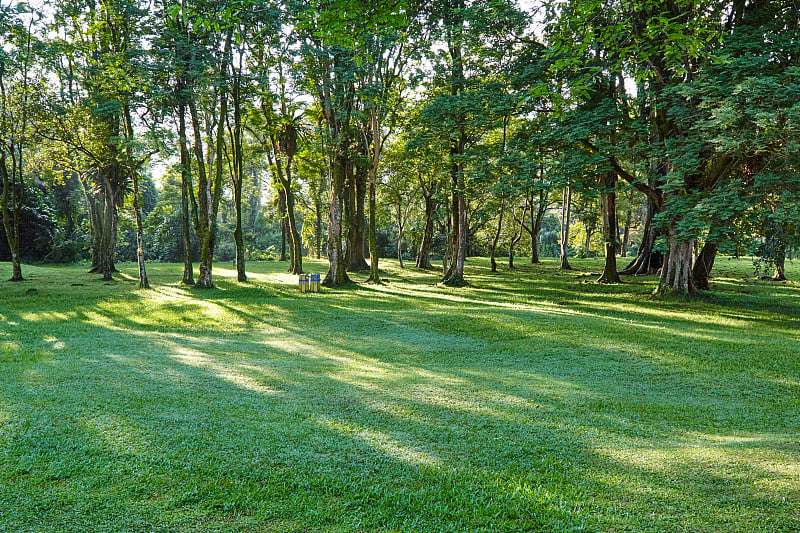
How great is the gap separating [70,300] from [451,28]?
583 inches

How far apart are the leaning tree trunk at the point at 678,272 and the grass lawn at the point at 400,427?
4167 mm

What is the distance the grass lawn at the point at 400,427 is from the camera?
10.1 ft

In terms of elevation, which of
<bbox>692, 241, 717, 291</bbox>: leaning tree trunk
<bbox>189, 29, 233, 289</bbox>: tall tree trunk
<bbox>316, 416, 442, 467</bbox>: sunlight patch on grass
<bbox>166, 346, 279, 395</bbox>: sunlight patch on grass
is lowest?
<bbox>166, 346, 279, 395</bbox>: sunlight patch on grass

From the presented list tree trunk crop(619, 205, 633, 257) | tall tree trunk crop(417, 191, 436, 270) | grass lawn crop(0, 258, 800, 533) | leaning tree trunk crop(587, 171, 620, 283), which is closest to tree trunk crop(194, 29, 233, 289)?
grass lawn crop(0, 258, 800, 533)

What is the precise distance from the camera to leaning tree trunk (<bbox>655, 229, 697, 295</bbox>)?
1464cm

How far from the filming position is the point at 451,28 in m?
15.4

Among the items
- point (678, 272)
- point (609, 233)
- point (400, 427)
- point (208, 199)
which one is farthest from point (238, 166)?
point (400, 427)

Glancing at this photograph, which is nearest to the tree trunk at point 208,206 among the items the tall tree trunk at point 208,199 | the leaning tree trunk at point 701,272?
the tall tree trunk at point 208,199

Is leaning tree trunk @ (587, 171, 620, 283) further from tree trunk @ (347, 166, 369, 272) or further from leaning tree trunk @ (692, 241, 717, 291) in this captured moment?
tree trunk @ (347, 166, 369, 272)

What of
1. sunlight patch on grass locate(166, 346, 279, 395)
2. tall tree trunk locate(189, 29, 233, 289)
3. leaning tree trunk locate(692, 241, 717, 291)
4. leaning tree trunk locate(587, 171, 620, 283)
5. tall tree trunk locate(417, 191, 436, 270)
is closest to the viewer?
sunlight patch on grass locate(166, 346, 279, 395)

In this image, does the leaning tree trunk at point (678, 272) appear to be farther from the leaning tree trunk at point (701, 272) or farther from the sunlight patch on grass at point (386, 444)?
the sunlight patch on grass at point (386, 444)

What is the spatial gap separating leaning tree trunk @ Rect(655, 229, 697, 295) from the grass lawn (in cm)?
417

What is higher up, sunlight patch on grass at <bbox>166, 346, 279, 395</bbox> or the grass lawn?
the grass lawn

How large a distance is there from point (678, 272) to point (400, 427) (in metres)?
13.6
